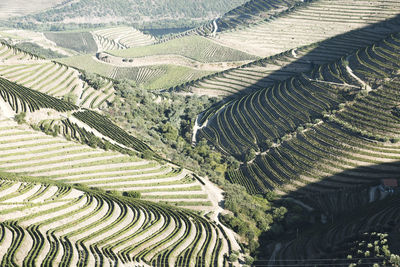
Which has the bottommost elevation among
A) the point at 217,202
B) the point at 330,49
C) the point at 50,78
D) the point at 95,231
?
the point at 95,231

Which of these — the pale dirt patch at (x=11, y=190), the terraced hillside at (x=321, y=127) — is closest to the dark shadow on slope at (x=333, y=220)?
the terraced hillside at (x=321, y=127)

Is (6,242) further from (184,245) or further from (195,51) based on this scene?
(195,51)

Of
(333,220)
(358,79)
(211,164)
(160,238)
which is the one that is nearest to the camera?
(160,238)

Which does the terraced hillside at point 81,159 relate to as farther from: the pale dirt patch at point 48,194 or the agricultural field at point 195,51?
the agricultural field at point 195,51

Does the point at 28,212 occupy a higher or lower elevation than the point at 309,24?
lower

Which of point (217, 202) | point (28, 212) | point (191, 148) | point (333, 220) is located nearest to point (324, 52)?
point (191, 148)

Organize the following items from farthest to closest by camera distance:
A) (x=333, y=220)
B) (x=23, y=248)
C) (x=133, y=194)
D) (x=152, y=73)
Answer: (x=152, y=73), (x=133, y=194), (x=333, y=220), (x=23, y=248)
